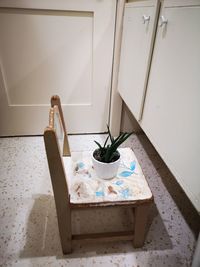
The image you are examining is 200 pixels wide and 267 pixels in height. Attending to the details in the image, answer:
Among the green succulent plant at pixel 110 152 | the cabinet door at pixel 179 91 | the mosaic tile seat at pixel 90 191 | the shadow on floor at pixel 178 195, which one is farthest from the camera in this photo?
the shadow on floor at pixel 178 195

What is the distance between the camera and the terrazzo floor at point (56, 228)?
0.79 m

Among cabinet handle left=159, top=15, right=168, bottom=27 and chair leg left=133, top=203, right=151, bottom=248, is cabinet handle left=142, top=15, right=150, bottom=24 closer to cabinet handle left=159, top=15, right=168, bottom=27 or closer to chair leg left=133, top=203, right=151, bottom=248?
cabinet handle left=159, top=15, right=168, bottom=27

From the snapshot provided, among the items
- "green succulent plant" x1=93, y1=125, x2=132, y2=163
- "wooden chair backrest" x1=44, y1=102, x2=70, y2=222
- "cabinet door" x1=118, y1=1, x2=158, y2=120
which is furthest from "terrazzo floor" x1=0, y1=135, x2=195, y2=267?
"cabinet door" x1=118, y1=1, x2=158, y2=120

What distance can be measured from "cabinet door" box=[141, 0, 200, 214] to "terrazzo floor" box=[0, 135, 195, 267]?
1.32ft

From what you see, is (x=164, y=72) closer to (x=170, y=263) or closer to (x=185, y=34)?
(x=185, y=34)

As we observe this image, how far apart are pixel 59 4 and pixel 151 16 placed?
0.62m

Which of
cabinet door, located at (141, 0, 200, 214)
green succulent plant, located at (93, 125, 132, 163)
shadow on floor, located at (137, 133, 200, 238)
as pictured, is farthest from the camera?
shadow on floor, located at (137, 133, 200, 238)

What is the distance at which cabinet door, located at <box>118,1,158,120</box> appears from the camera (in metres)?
0.79

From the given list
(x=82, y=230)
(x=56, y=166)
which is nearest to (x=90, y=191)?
(x=56, y=166)

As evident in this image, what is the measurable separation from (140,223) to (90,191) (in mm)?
225

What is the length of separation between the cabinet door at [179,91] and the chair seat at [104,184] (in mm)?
135

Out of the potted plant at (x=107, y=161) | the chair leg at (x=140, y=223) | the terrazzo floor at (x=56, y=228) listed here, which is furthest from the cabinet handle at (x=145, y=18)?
the terrazzo floor at (x=56, y=228)

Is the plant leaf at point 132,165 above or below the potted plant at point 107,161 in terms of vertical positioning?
below

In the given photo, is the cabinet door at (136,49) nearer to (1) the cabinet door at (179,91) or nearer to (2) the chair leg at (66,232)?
(1) the cabinet door at (179,91)
